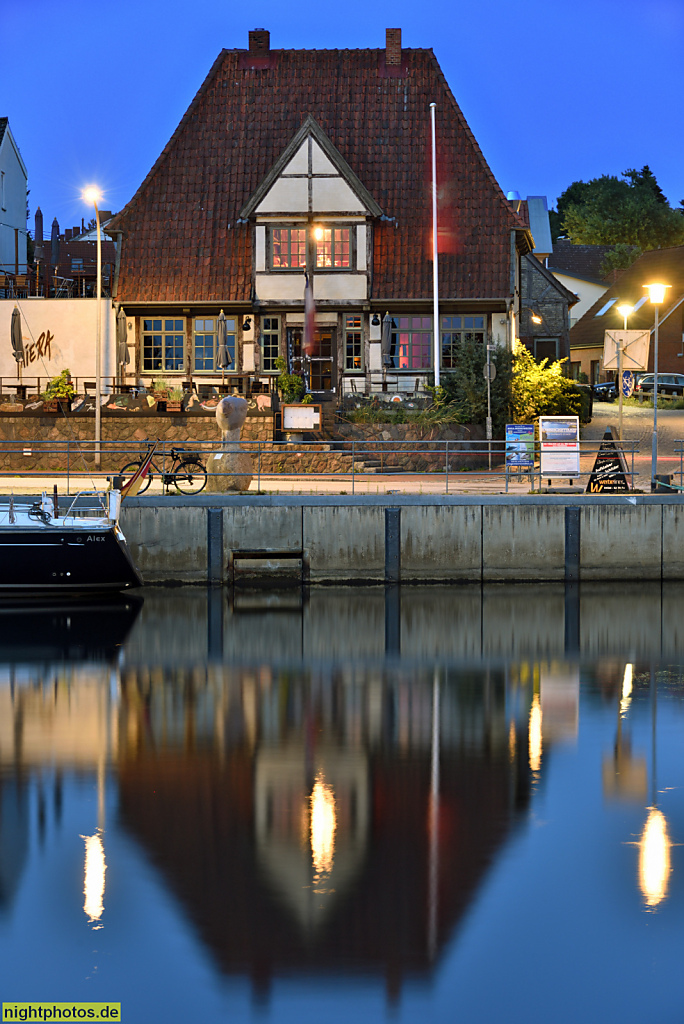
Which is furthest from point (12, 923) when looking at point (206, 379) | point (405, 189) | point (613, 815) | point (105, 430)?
point (405, 189)

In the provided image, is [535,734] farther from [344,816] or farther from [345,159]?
[345,159]

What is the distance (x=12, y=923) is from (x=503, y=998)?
3910mm

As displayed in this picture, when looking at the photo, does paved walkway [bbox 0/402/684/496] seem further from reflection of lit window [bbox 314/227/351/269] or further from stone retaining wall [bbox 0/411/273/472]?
reflection of lit window [bbox 314/227/351/269]

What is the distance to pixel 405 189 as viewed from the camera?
4106 cm

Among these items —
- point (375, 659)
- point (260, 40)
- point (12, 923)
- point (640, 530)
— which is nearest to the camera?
point (12, 923)

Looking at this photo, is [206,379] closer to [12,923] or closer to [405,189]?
[405,189]

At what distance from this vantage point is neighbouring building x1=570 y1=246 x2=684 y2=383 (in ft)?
210

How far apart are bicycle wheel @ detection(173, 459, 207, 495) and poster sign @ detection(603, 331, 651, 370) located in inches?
353

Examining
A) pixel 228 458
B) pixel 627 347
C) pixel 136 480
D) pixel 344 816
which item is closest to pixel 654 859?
pixel 344 816

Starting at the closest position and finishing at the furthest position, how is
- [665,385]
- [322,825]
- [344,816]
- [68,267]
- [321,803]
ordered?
[322,825] < [344,816] < [321,803] < [665,385] < [68,267]

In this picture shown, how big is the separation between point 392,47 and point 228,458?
2037cm

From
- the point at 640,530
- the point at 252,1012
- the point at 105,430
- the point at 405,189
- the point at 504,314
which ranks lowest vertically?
the point at 252,1012

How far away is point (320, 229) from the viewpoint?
39562 mm

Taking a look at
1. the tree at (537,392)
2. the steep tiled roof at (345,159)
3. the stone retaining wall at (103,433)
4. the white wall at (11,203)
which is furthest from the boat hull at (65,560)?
the white wall at (11,203)
